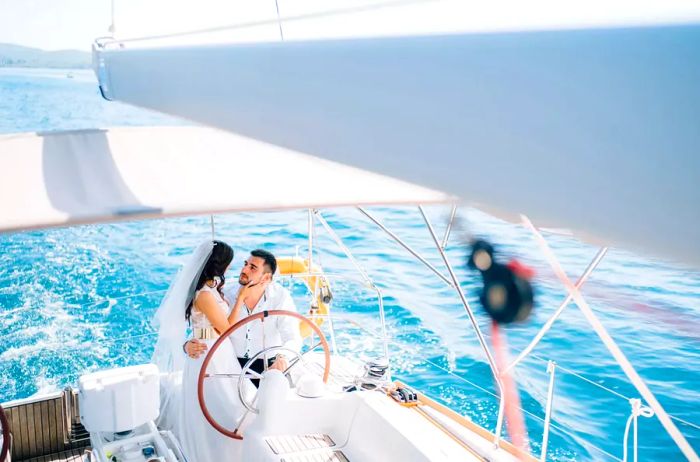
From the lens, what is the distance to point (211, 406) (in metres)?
3.10

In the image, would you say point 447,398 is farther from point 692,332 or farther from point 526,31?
point 526,31

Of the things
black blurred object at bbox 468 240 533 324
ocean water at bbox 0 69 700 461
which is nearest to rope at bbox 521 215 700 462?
ocean water at bbox 0 69 700 461

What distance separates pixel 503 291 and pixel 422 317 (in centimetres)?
266

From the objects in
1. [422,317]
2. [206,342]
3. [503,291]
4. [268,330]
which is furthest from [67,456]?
[422,317]

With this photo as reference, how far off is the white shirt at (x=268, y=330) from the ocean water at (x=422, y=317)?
0.90 m

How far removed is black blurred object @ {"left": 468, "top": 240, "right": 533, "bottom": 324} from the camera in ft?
14.2

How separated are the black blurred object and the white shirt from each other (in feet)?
4.71

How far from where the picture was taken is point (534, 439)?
16.6 feet

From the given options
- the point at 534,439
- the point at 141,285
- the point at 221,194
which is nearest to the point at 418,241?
the point at 141,285

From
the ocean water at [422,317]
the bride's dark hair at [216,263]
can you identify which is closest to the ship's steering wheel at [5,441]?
the bride's dark hair at [216,263]

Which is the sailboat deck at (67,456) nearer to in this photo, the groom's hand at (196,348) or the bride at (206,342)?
the bride at (206,342)

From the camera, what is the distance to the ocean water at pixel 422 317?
5492 mm

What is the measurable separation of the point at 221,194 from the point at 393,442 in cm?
143

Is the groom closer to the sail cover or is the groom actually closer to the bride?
the bride
